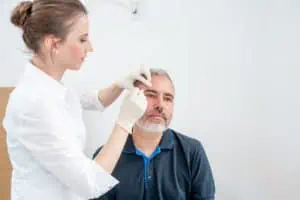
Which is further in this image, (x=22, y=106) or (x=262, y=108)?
(x=262, y=108)

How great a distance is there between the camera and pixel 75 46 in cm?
112

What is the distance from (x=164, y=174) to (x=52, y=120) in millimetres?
651

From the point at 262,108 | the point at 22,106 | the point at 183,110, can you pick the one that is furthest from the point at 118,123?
the point at 262,108

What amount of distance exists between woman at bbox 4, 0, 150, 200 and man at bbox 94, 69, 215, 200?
12.6 inches

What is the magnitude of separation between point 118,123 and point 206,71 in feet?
2.99

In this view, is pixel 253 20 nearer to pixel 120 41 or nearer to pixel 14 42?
pixel 120 41

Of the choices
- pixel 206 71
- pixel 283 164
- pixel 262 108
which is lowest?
pixel 283 164

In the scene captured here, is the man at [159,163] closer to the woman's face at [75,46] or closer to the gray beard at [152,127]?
the gray beard at [152,127]

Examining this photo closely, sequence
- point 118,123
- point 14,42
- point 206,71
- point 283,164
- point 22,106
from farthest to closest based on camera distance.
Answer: point 14,42 < point 206,71 < point 283,164 < point 118,123 < point 22,106

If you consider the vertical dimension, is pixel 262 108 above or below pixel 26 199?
above

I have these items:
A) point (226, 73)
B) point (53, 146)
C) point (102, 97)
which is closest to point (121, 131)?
point (53, 146)

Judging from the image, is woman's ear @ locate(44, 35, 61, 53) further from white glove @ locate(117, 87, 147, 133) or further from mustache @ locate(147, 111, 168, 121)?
mustache @ locate(147, 111, 168, 121)

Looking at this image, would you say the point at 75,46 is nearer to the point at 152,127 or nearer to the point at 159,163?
the point at 152,127

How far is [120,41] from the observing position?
2.03 metres
